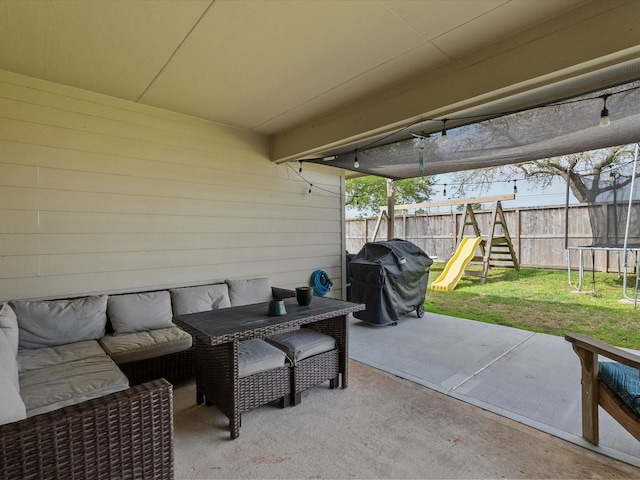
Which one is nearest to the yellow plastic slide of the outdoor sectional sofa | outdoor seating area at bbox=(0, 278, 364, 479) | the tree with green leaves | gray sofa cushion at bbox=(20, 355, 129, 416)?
the tree with green leaves

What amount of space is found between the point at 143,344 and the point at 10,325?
33.4 inches

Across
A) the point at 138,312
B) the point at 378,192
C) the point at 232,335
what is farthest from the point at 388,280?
the point at 378,192

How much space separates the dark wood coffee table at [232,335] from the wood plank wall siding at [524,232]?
6.37 metres

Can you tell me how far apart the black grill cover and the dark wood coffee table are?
1862mm

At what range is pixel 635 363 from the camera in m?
1.71

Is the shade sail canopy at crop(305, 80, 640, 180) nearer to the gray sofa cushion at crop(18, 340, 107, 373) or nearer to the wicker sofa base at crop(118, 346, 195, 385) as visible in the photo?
the wicker sofa base at crop(118, 346, 195, 385)

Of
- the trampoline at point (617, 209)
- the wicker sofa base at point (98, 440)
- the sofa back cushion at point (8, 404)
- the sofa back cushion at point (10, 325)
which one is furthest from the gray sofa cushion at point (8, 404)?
the trampoline at point (617, 209)

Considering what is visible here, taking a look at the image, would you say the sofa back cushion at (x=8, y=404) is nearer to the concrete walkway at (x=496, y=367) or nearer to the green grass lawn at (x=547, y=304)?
the concrete walkway at (x=496, y=367)

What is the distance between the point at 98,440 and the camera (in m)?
1.32

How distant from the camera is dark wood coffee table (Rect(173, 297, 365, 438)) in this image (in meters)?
2.09

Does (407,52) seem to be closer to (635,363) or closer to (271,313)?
(271,313)

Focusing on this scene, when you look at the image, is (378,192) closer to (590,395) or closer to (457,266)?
(457,266)

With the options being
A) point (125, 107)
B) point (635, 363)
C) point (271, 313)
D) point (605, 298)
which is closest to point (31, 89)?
point (125, 107)

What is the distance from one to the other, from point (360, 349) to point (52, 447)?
9.83 feet
